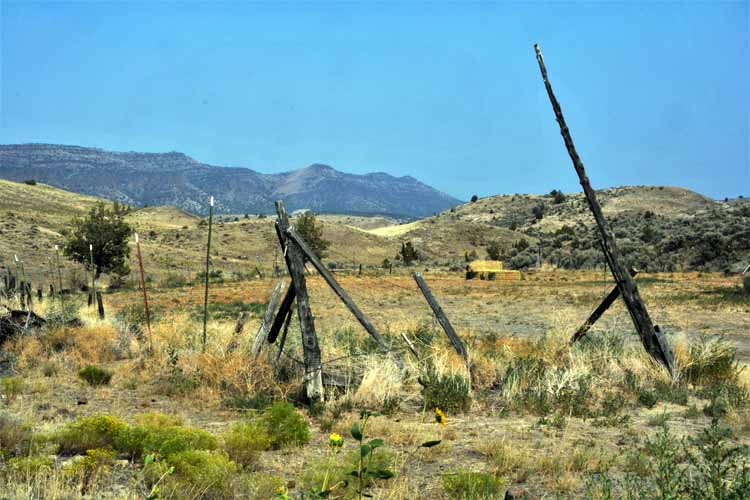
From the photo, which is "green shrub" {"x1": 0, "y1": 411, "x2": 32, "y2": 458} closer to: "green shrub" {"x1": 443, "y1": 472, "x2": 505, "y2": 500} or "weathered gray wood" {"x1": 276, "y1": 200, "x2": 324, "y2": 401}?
"weathered gray wood" {"x1": 276, "y1": 200, "x2": 324, "y2": 401}

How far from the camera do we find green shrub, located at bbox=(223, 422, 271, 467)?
22.7ft

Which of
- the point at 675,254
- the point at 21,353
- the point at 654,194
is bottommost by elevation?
the point at 21,353

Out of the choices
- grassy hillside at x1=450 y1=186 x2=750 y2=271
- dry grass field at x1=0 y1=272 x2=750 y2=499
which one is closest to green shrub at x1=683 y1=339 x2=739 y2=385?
dry grass field at x1=0 y1=272 x2=750 y2=499

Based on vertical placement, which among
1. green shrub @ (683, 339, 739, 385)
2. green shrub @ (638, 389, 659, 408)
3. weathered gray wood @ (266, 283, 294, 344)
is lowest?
green shrub @ (638, 389, 659, 408)

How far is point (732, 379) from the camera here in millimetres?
10820

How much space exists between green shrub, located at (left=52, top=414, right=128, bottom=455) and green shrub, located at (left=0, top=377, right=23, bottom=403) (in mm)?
3006

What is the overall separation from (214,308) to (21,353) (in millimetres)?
12388

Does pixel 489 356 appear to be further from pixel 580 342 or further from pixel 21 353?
pixel 21 353

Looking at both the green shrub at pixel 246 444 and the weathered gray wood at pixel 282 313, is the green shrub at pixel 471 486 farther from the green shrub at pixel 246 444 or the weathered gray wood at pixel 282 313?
the weathered gray wood at pixel 282 313

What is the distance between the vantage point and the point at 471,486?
5750mm

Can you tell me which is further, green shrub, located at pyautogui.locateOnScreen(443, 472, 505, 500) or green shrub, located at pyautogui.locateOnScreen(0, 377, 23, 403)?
green shrub, located at pyautogui.locateOnScreen(0, 377, 23, 403)

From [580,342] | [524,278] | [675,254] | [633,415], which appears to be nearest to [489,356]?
[580,342]

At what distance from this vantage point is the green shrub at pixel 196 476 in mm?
5762

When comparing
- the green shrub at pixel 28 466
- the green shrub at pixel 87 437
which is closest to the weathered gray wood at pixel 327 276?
the green shrub at pixel 87 437
